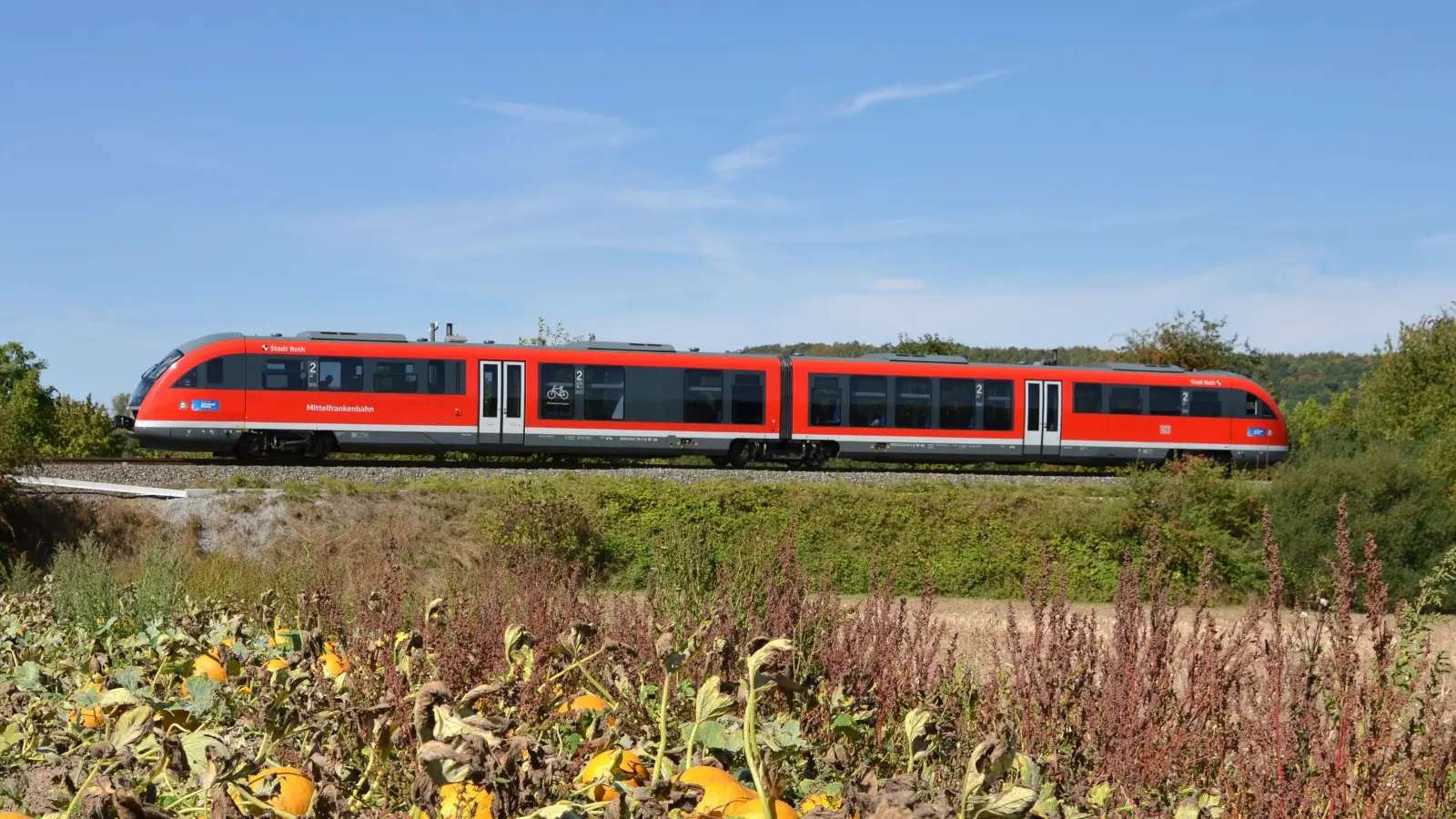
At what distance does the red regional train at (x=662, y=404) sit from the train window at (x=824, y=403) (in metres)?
0.03

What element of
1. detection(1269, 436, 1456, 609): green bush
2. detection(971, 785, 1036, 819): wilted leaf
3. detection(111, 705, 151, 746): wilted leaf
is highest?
detection(971, 785, 1036, 819): wilted leaf

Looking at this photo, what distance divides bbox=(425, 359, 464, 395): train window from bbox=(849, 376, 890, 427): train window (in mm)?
7652

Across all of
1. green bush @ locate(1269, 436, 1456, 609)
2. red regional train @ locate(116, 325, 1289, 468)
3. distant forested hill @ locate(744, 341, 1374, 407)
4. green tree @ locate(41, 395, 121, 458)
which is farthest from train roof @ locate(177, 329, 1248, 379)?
distant forested hill @ locate(744, 341, 1374, 407)

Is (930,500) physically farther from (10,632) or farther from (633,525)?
(10,632)

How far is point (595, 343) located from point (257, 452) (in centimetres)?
653

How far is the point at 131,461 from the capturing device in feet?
71.7

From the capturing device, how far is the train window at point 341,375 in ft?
74.6

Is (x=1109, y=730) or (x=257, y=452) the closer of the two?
(x=1109, y=730)

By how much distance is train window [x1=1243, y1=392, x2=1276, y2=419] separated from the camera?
93.1 feet

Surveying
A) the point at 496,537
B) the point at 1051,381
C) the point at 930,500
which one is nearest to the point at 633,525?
the point at 496,537

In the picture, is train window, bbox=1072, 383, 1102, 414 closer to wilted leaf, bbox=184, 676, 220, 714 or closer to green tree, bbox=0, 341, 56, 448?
wilted leaf, bbox=184, 676, 220, 714

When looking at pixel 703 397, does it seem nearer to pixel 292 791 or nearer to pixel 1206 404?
pixel 1206 404

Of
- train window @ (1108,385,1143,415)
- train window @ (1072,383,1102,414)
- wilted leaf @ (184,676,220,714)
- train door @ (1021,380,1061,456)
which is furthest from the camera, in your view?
train window @ (1108,385,1143,415)

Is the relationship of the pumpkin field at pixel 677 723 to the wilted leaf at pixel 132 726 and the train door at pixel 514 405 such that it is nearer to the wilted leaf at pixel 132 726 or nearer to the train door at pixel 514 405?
the wilted leaf at pixel 132 726
